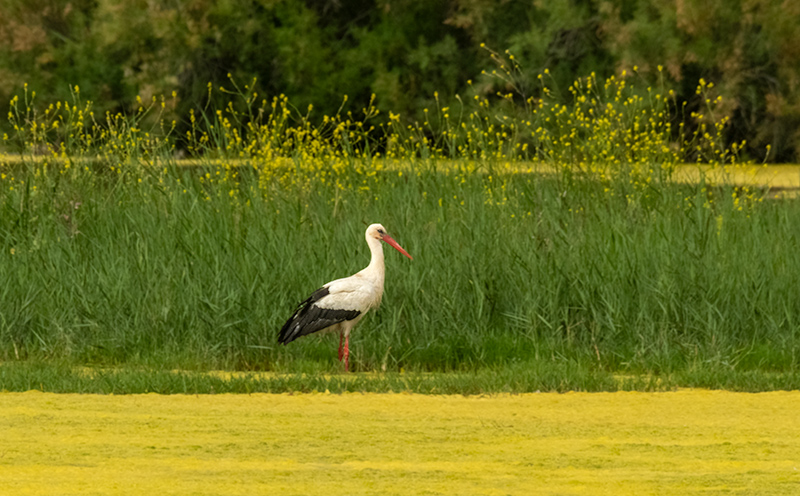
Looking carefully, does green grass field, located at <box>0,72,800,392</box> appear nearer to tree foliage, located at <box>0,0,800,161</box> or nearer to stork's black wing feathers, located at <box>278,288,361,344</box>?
stork's black wing feathers, located at <box>278,288,361,344</box>

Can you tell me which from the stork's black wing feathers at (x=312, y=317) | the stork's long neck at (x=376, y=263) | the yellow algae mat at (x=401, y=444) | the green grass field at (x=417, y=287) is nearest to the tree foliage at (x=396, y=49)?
the green grass field at (x=417, y=287)

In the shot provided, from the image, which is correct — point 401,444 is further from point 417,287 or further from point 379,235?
point 417,287

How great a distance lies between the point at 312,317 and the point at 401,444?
1970mm

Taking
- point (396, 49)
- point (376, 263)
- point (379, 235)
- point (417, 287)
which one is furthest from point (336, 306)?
point (396, 49)

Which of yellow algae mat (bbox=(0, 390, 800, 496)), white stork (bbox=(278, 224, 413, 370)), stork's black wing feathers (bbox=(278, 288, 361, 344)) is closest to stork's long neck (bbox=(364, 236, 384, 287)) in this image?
white stork (bbox=(278, 224, 413, 370))

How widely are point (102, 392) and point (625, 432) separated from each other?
10.4 ft

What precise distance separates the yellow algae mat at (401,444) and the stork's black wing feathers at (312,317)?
0.63 meters

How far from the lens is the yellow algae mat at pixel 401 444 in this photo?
5184 mm

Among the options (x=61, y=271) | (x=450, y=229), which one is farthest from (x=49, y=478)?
(x=450, y=229)

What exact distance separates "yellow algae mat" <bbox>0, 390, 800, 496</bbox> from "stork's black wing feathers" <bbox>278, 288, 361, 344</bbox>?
63 cm

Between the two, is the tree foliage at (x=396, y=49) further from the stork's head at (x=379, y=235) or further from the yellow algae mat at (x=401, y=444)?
the yellow algae mat at (x=401, y=444)

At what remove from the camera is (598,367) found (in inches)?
328

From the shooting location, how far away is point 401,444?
5984mm

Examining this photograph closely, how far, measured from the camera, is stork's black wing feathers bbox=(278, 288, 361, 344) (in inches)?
307
